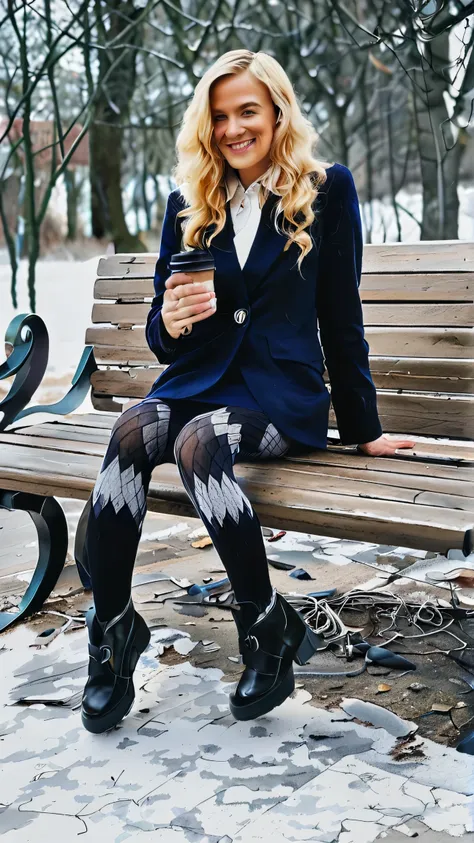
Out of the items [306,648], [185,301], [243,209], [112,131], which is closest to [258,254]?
[243,209]

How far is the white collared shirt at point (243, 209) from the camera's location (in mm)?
2186

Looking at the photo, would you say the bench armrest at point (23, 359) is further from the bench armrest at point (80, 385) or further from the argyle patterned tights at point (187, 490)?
the argyle patterned tights at point (187, 490)

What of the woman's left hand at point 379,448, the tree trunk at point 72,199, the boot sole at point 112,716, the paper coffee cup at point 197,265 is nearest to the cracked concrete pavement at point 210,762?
the boot sole at point 112,716

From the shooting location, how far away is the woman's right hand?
6.01 ft

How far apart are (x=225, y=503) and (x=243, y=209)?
77 centimetres

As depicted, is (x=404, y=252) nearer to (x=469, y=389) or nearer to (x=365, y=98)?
(x=469, y=389)

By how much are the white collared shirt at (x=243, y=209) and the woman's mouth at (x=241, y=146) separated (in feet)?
0.27

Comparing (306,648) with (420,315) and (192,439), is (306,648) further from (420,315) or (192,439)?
(420,315)

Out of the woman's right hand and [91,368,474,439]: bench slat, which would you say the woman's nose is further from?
[91,368,474,439]: bench slat

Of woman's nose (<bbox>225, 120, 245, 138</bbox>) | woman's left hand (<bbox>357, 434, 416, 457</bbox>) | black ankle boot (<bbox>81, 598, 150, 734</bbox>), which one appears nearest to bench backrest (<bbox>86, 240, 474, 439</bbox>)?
woman's left hand (<bbox>357, 434, 416, 457</bbox>)

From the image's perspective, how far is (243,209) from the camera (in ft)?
7.29

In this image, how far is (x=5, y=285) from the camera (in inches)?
191

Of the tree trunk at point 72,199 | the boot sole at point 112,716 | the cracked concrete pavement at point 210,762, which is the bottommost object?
the cracked concrete pavement at point 210,762

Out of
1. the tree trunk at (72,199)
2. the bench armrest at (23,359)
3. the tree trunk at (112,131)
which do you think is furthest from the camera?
the tree trunk at (72,199)
